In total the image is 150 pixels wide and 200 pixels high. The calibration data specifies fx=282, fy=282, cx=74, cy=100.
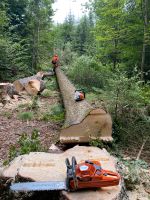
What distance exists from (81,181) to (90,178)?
0.09 meters

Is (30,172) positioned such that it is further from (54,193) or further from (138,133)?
(138,133)

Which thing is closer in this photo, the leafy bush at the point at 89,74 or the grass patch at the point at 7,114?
the grass patch at the point at 7,114

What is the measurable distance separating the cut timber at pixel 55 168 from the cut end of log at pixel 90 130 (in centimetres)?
96

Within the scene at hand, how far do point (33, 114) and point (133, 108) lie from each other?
2.99 m

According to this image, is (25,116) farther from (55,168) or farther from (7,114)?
(55,168)

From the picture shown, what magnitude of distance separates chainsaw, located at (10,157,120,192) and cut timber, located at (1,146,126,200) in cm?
10

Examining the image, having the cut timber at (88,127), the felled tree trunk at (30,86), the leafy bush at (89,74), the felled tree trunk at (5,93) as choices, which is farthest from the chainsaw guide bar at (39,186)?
the leafy bush at (89,74)

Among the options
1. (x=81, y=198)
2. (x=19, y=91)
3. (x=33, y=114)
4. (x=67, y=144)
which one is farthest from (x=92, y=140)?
(x=19, y=91)

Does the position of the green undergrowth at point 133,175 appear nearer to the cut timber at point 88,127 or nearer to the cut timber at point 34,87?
the cut timber at point 88,127

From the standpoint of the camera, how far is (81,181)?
A: 8.94 ft

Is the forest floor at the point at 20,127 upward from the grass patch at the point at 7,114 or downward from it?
downward

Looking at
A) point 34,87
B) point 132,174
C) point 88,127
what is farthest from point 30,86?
point 132,174

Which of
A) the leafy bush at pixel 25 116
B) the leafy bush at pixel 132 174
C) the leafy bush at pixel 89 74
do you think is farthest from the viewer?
the leafy bush at pixel 89 74

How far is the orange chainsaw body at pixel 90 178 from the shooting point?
107 inches
